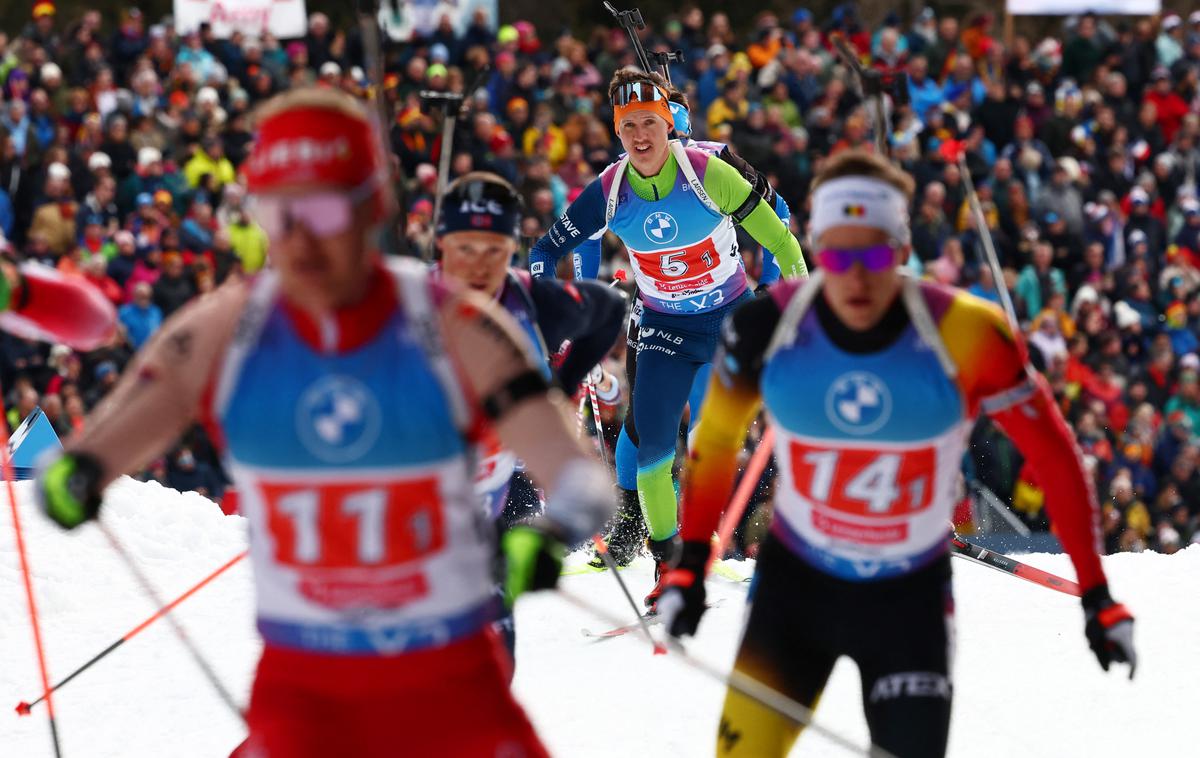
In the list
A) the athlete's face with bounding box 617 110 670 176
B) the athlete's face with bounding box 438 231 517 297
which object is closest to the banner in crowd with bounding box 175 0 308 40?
the athlete's face with bounding box 617 110 670 176

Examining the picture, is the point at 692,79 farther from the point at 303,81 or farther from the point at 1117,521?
the point at 1117,521

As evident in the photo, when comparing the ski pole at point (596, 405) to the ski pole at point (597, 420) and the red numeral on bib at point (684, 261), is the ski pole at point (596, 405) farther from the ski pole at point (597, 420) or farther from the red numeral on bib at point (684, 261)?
the red numeral on bib at point (684, 261)

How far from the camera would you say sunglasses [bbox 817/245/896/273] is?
138 inches

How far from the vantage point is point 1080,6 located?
17906 mm

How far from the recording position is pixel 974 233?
47.3 feet

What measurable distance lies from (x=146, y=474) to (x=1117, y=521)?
7610 mm

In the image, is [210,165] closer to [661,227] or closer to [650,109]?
[661,227]

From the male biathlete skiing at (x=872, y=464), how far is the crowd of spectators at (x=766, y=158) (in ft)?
24.5

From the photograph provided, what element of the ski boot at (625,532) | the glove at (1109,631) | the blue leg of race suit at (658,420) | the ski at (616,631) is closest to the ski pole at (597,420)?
the ski boot at (625,532)

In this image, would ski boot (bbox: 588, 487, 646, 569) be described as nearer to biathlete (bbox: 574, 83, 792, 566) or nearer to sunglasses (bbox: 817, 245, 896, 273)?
biathlete (bbox: 574, 83, 792, 566)

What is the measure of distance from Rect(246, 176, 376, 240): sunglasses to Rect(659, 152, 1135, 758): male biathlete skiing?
49.1 inches

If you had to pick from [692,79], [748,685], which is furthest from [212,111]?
[748,685]

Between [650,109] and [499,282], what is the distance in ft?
8.95

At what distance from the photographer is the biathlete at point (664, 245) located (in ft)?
23.6
